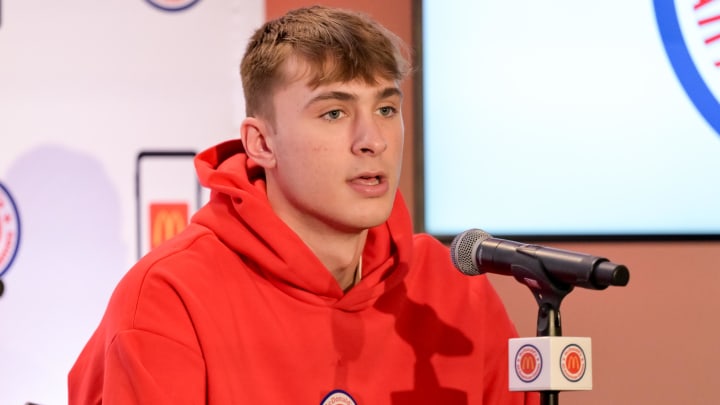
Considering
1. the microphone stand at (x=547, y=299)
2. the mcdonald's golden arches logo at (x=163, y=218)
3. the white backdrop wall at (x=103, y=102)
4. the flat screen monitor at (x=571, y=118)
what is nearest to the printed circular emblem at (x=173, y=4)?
the white backdrop wall at (x=103, y=102)

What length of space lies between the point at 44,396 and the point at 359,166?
4.47ft

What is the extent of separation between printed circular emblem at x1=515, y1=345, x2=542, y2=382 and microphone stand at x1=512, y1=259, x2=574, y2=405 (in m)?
0.03

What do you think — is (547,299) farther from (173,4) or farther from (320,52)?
(173,4)

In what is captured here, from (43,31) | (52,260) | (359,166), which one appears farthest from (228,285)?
(43,31)

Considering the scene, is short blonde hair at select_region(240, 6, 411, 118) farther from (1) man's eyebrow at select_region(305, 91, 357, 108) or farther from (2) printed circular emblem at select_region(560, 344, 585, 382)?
(2) printed circular emblem at select_region(560, 344, 585, 382)

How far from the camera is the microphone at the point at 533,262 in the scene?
1370 millimetres

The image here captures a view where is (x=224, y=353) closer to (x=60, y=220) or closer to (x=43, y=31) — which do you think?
(x=60, y=220)

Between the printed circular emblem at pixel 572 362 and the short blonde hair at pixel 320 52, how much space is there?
74 cm

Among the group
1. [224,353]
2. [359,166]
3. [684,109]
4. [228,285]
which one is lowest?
[224,353]

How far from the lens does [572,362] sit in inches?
56.2

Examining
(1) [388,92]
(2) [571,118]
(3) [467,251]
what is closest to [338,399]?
(3) [467,251]

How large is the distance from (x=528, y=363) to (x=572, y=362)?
0.06m

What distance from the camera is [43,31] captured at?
111 inches

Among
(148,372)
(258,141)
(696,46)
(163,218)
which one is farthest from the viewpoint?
(163,218)
